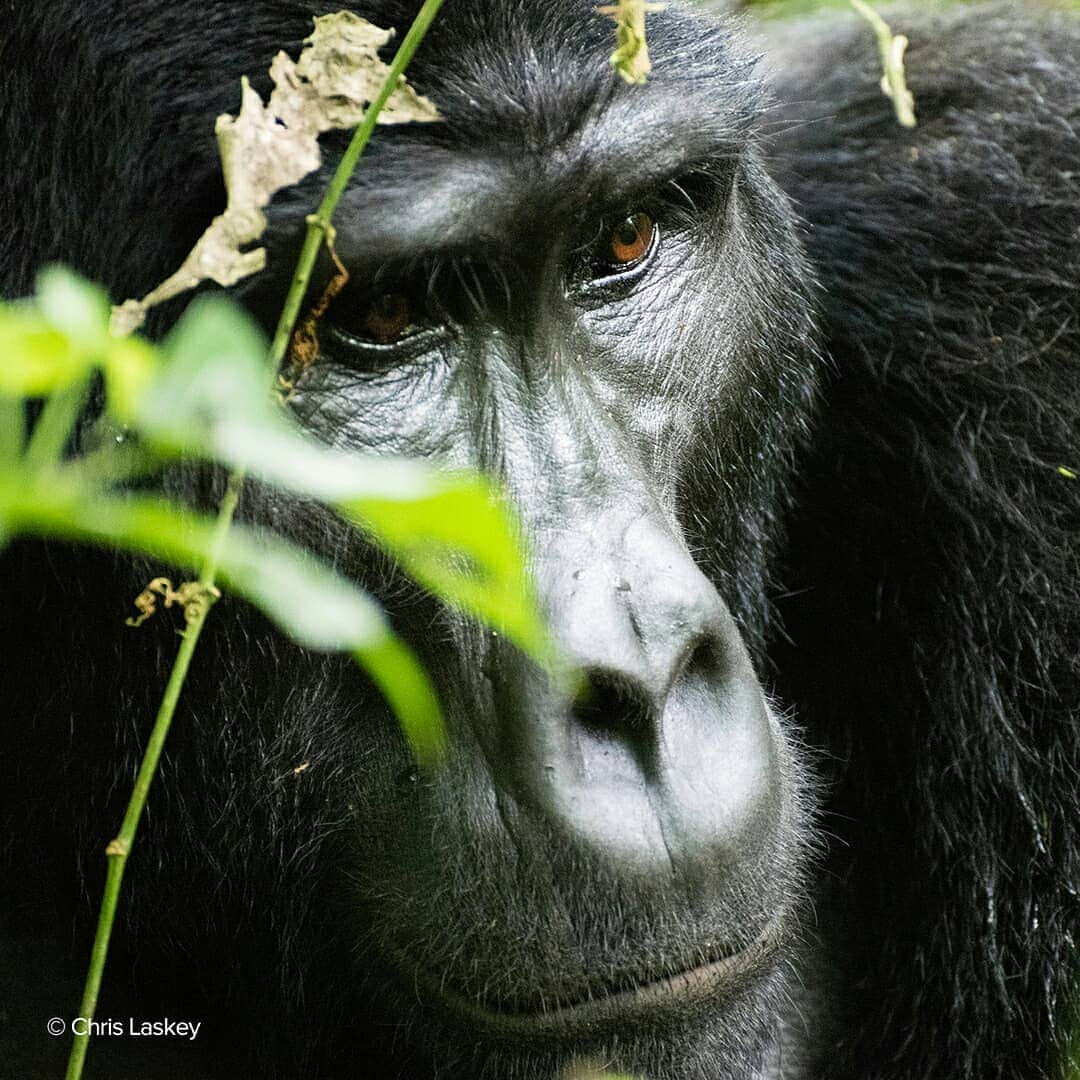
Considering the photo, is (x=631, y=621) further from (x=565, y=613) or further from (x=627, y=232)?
(x=627, y=232)

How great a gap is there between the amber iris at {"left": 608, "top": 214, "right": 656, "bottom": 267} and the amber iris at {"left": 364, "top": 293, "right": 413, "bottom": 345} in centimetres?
44

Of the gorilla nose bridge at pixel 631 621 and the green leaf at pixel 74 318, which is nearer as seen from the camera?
the green leaf at pixel 74 318

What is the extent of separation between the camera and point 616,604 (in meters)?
2.39

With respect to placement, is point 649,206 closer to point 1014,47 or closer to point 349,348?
point 349,348

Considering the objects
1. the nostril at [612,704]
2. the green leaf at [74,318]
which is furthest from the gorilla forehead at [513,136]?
the green leaf at [74,318]

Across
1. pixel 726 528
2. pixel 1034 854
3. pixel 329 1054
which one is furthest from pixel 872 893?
pixel 329 1054

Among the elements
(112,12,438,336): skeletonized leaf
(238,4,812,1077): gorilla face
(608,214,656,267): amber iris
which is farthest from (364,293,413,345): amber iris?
(608,214,656,267): amber iris

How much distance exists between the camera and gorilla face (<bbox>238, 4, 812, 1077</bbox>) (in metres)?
2.37

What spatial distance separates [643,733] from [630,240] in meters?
1.04

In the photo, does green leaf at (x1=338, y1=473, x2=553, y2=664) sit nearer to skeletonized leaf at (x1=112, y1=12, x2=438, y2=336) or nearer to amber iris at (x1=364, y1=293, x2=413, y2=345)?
skeletonized leaf at (x1=112, y1=12, x2=438, y2=336)

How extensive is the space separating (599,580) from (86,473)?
752 mm

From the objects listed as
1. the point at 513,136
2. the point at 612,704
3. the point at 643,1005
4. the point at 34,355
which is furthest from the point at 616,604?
the point at 34,355

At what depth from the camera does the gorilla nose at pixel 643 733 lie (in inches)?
91.5

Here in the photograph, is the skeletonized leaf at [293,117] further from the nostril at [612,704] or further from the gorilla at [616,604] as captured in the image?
the nostril at [612,704]
